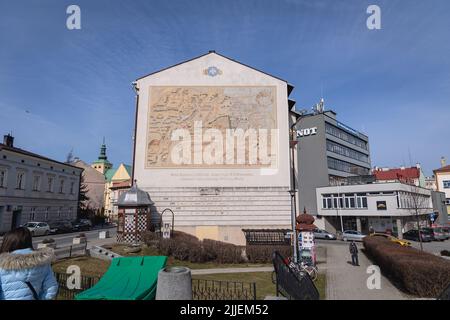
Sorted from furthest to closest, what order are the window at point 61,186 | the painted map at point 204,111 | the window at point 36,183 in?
the window at point 61,186, the window at point 36,183, the painted map at point 204,111

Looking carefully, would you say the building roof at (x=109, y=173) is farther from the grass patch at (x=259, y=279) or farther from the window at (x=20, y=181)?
the grass patch at (x=259, y=279)

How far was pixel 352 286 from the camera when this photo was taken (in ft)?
40.6

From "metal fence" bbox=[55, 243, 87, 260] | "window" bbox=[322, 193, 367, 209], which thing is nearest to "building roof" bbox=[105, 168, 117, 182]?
"window" bbox=[322, 193, 367, 209]

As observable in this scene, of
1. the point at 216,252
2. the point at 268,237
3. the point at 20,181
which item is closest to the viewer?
the point at 216,252

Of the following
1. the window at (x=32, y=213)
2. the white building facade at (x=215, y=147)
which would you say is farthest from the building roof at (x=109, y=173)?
the white building facade at (x=215, y=147)

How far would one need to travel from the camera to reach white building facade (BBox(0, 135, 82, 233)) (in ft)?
95.6

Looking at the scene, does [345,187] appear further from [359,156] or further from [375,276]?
[375,276]

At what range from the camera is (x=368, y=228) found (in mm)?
39688

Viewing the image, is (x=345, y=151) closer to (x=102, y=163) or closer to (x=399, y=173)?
(x=399, y=173)

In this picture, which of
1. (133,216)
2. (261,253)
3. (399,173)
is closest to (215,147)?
(133,216)

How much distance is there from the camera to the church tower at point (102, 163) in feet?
305

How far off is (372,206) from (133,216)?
3178 cm

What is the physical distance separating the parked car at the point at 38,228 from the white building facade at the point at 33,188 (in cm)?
256

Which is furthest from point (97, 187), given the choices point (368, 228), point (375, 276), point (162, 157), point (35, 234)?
point (375, 276)
